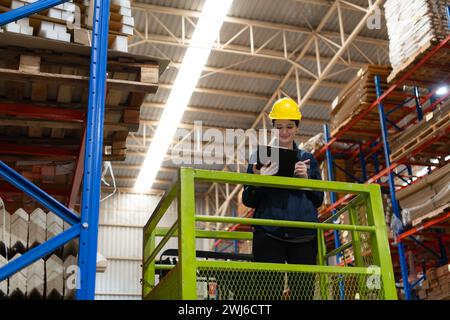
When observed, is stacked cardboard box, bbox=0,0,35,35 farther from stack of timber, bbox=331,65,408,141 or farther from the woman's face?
stack of timber, bbox=331,65,408,141

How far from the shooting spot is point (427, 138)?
956 cm

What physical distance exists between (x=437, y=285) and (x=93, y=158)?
7759 mm

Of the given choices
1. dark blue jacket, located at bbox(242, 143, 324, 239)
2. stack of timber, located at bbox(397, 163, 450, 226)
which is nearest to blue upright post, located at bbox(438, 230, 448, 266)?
stack of timber, located at bbox(397, 163, 450, 226)

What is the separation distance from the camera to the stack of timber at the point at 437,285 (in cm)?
945

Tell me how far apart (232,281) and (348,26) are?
42.3 feet

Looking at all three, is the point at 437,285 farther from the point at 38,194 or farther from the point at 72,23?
the point at 38,194

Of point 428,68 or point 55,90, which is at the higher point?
point 428,68

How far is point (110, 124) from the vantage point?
5152mm

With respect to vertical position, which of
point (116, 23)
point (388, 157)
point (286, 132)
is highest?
point (388, 157)

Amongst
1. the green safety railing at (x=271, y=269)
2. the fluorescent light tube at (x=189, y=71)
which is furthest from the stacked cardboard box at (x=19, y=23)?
the fluorescent light tube at (x=189, y=71)

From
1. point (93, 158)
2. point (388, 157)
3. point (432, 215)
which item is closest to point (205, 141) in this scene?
point (388, 157)

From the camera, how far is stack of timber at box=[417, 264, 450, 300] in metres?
9.45
